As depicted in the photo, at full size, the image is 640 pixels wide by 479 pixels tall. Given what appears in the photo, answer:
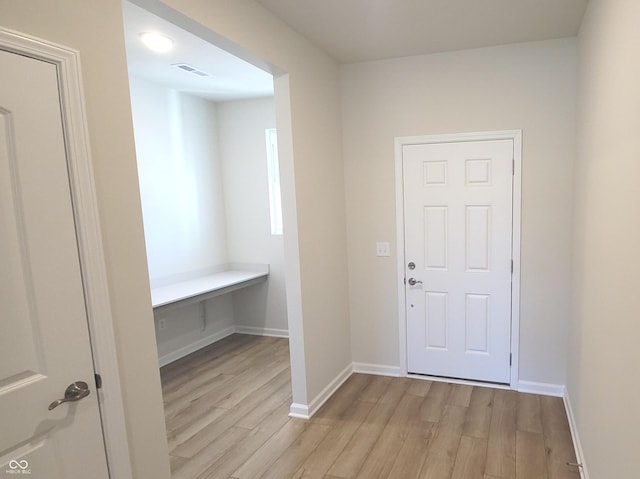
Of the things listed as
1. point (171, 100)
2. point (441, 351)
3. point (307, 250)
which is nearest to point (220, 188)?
point (171, 100)

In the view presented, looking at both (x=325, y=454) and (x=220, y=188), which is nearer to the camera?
(x=325, y=454)

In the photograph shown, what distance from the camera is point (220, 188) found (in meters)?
4.97

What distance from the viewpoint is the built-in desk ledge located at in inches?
144

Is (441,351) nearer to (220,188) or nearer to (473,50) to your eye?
(473,50)

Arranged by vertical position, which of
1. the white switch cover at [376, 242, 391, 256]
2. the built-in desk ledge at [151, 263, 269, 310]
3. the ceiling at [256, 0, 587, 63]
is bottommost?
the built-in desk ledge at [151, 263, 269, 310]

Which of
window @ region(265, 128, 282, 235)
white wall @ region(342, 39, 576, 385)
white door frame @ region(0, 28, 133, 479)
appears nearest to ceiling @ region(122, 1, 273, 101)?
window @ region(265, 128, 282, 235)

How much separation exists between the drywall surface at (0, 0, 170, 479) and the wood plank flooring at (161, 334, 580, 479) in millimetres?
996

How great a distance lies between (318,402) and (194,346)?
77.2 inches

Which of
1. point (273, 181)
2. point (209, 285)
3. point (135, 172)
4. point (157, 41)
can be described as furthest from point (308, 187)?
point (273, 181)

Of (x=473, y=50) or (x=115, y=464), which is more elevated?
(x=473, y=50)

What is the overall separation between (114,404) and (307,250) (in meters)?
1.72

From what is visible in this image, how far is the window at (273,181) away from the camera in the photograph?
4770mm

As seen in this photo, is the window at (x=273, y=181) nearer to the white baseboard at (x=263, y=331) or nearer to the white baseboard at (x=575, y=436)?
the white baseboard at (x=263, y=331)

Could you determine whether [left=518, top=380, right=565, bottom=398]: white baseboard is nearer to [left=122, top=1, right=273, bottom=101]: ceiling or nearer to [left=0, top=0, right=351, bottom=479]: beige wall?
[left=0, top=0, right=351, bottom=479]: beige wall
